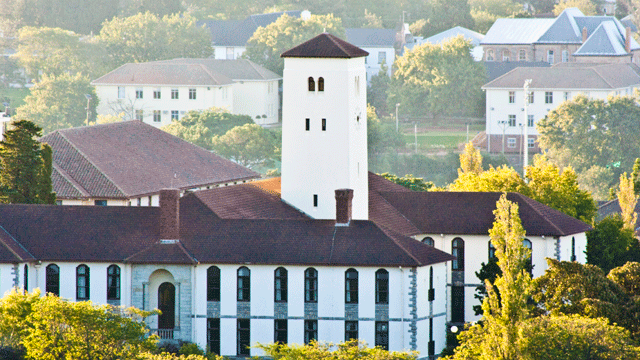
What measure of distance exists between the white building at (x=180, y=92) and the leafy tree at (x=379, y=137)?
16.2m

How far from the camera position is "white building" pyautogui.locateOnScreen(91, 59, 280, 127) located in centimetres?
16525

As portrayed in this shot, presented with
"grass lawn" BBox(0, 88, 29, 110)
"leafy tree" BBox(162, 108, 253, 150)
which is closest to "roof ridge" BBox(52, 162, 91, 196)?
"leafy tree" BBox(162, 108, 253, 150)

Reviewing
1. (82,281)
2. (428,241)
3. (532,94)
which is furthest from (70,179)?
(532,94)

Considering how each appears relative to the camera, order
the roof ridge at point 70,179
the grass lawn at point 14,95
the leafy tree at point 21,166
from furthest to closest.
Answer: the grass lawn at point 14,95
the roof ridge at point 70,179
the leafy tree at point 21,166

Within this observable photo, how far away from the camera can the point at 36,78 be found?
193750 millimetres

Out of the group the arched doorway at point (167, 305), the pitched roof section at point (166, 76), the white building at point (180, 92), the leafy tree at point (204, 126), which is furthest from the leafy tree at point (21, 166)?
the pitched roof section at point (166, 76)

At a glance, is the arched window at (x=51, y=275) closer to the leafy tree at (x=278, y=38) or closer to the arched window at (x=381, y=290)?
the arched window at (x=381, y=290)

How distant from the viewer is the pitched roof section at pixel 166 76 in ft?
545

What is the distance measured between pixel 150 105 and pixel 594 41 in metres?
55.6

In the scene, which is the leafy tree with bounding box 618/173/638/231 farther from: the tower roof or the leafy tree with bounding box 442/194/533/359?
the leafy tree with bounding box 442/194/533/359

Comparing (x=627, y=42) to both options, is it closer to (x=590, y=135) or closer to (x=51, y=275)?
(x=590, y=135)

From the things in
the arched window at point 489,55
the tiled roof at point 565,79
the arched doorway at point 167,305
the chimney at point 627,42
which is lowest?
the arched doorway at point 167,305

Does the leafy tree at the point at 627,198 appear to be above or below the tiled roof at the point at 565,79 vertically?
below

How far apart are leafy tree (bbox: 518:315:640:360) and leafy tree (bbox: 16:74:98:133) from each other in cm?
11729
